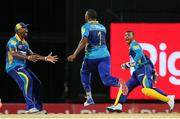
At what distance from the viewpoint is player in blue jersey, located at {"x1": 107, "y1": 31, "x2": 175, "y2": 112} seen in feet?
52.3

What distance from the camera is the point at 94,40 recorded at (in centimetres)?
1524

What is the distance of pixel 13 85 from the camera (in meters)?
19.6

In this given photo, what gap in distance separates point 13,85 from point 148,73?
4400 mm

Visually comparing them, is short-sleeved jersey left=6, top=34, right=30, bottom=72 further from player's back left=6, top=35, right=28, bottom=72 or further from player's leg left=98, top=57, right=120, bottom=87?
player's leg left=98, top=57, right=120, bottom=87

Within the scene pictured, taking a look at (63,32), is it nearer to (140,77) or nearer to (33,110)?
(140,77)

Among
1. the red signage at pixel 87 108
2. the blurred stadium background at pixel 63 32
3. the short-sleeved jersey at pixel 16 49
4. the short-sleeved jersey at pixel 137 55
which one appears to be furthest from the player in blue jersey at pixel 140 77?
the blurred stadium background at pixel 63 32

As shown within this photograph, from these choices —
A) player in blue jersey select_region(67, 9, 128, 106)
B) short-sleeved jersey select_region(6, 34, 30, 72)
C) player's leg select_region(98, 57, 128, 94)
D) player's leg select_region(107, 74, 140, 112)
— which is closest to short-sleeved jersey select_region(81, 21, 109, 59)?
player in blue jersey select_region(67, 9, 128, 106)

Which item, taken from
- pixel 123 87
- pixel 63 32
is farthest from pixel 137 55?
pixel 63 32

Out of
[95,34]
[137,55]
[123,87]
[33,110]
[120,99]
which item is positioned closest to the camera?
[95,34]

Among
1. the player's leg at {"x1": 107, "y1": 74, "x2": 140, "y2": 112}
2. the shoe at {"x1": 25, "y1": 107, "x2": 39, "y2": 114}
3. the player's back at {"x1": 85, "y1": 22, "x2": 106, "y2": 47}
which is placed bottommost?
the shoe at {"x1": 25, "y1": 107, "x2": 39, "y2": 114}

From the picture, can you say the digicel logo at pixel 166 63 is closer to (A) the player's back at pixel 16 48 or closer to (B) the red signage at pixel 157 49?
(B) the red signage at pixel 157 49

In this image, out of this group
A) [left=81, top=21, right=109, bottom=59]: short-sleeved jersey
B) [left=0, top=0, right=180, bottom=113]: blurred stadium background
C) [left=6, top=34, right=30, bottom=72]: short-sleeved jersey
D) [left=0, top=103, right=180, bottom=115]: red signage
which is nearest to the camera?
[left=81, top=21, right=109, bottom=59]: short-sleeved jersey

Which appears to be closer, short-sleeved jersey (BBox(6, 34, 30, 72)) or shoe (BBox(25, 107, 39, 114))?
shoe (BBox(25, 107, 39, 114))

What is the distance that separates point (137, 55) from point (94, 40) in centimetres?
110
